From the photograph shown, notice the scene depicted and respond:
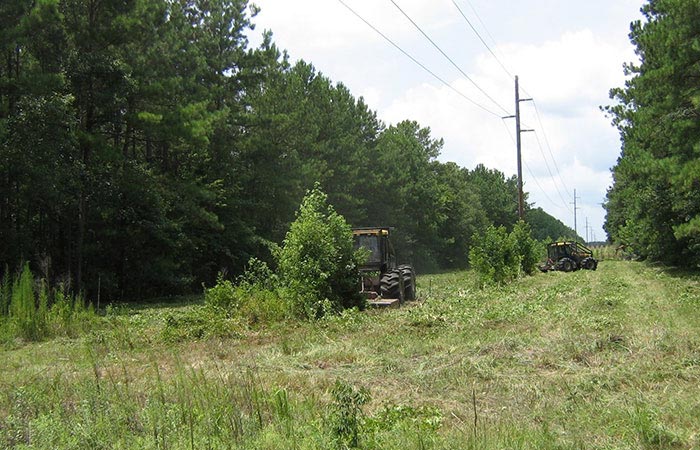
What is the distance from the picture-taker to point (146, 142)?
108 ft

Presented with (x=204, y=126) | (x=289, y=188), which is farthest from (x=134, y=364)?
(x=289, y=188)

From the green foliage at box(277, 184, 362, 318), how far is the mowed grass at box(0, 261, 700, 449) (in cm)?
198

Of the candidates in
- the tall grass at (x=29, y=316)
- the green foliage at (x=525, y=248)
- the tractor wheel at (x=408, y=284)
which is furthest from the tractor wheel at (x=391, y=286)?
the green foliage at (x=525, y=248)

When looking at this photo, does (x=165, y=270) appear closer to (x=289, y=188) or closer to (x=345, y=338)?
(x=289, y=188)

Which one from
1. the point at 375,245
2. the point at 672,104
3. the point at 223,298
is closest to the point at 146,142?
the point at 375,245

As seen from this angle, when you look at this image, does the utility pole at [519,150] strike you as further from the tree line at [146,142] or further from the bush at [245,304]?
the bush at [245,304]

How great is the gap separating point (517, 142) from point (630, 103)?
7684 mm

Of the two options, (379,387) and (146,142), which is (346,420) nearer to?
(379,387)

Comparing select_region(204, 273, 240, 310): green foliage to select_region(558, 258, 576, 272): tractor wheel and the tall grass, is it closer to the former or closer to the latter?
the tall grass

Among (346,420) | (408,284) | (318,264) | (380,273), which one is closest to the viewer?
(346,420)

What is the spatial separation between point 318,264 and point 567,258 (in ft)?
101

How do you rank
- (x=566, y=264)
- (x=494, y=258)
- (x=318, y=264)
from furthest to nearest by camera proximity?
(x=566, y=264) → (x=494, y=258) → (x=318, y=264)

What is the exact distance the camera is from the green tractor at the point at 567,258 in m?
40.9

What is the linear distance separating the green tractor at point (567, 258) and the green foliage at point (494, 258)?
13039 mm
